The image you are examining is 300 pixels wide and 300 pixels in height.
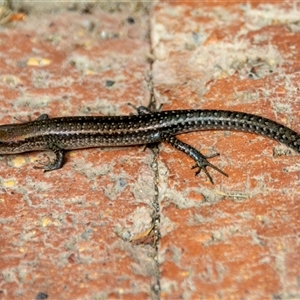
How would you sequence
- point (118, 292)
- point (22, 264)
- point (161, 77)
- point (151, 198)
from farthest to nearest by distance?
1. point (161, 77)
2. point (151, 198)
3. point (22, 264)
4. point (118, 292)

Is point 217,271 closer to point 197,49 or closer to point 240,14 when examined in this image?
point 197,49

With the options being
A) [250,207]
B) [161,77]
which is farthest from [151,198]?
[161,77]

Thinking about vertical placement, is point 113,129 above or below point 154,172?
above

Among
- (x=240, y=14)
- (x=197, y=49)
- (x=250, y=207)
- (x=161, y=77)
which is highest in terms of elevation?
(x=240, y=14)

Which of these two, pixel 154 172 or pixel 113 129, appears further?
pixel 113 129

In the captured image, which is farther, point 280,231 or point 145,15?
point 145,15
